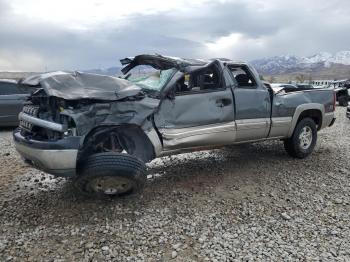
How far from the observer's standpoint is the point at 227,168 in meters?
6.35

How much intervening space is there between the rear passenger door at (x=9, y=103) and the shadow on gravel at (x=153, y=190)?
510cm

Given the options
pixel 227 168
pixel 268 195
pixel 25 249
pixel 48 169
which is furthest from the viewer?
pixel 227 168

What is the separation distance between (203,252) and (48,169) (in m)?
1.91

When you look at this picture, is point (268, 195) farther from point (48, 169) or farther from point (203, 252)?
point (48, 169)

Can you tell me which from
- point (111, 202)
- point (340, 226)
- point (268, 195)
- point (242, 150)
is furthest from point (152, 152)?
point (242, 150)

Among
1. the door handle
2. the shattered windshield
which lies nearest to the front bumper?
the shattered windshield

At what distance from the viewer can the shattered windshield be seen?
5098 mm

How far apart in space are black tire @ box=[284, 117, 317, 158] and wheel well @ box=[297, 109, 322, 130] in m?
0.08

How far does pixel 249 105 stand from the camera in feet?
19.3

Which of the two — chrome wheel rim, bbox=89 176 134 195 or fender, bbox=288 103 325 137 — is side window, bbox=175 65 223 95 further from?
fender, bbox=288 103 325 137

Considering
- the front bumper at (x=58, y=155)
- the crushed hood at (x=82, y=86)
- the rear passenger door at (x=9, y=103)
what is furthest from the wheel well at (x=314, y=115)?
the rear passenger door at (x=9, y=103)

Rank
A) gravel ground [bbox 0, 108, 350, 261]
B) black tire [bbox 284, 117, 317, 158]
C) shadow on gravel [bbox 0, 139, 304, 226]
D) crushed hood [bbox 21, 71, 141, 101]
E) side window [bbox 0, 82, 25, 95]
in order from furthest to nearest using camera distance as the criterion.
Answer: side window [bbox 0, 82, 25, 95] → black tire [bbox 284, 117, 317, 158] → shadow on gravel [bbox 0, 139, 304, 226] → crushed hood [bbox 21, 71, 141, 101] → gravel ground [bbox 0, 108, 350, 261]

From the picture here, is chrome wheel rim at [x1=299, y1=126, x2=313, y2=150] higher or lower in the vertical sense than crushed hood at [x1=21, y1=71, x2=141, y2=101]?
lower

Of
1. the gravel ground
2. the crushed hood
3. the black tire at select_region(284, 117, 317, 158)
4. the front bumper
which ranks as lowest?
the gravel ground
